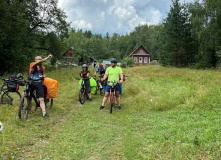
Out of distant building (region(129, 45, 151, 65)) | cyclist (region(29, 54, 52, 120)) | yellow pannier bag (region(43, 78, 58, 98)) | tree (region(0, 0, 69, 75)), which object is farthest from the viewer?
distant building (region(129, 45, 151, 65))

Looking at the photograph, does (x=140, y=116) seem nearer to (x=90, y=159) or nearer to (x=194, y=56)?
(x=90, y=159)

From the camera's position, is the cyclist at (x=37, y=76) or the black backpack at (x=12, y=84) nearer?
the cyclist at (x=37, y=76)

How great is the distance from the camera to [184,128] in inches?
174

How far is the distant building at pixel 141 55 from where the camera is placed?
55062mm

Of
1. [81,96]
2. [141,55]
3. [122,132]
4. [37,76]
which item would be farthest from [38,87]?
[141,55]

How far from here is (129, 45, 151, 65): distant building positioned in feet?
181

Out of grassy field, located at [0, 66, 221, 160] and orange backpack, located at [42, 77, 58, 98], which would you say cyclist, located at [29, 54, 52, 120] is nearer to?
orange backpack, located at [42, 77, 58, 98]

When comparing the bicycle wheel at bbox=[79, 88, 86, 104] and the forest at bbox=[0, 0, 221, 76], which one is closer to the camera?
the bicycle wheel at bbox=[79, 88, 86, 104]

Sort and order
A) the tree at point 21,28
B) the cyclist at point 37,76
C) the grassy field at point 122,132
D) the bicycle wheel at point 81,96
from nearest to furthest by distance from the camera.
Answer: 1. the grassy field at point 122,132
2. the cyclist at point 37,76
3. the bicycle wheel at point 81,96
4. the tree at point 21,28

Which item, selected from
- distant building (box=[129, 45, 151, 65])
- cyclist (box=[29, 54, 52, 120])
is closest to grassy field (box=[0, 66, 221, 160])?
cyclist (box=[29, 54, 52, 120])

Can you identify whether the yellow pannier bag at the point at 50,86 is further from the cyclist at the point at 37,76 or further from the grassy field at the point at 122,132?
the grassy field at the point at 122,132

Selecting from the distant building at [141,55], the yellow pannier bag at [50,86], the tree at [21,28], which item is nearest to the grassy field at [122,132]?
the yellow pannier bag at [50,86]

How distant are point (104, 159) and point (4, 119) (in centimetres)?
343

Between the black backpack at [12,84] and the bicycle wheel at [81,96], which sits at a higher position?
the black backpack at [12,84]
